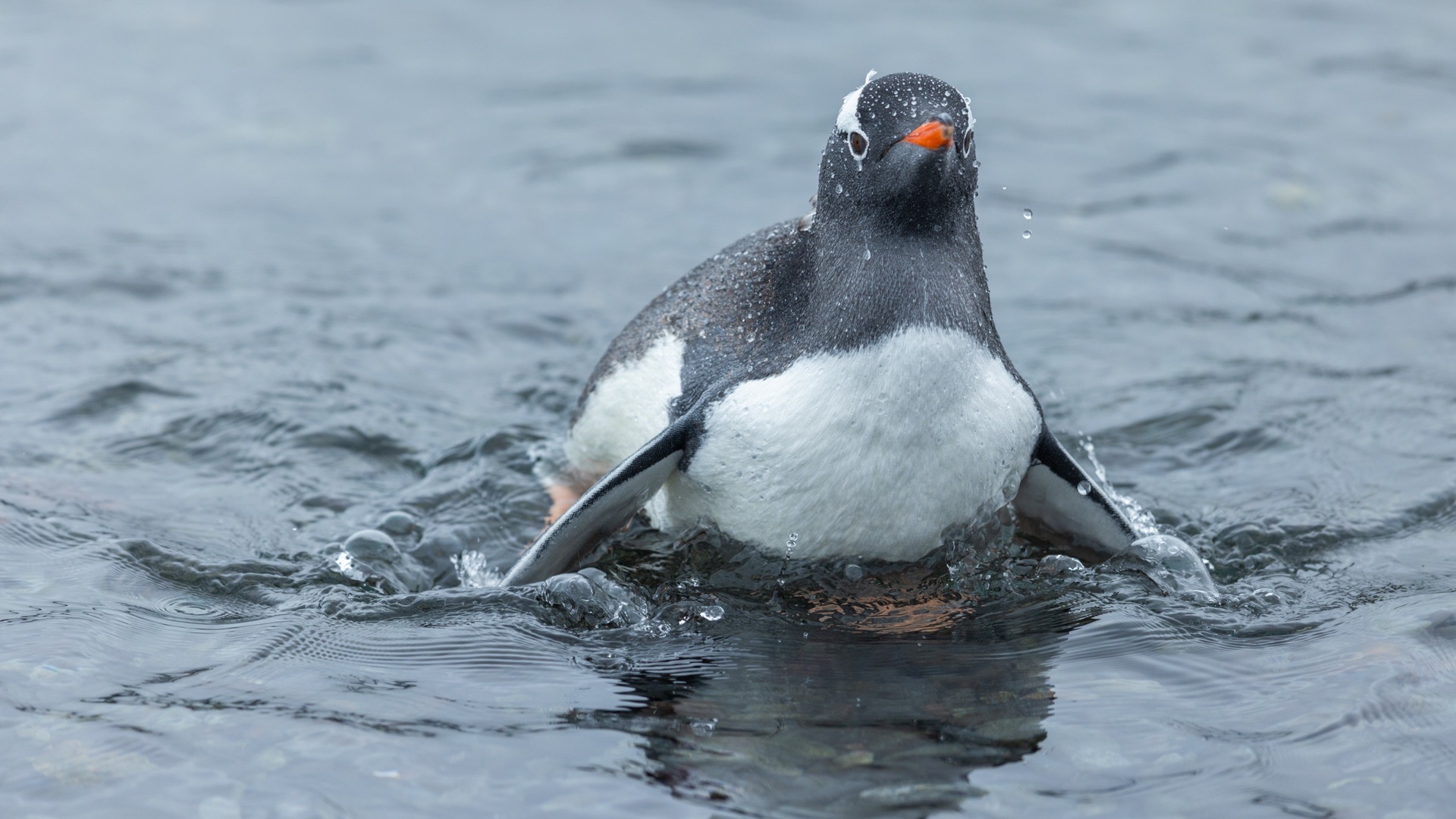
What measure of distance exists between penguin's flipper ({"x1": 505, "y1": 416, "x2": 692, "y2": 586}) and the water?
14cm

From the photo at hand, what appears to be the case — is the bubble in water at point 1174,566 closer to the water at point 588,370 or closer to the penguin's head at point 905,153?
the water at point 588,370

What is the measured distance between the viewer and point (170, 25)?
11.4 m

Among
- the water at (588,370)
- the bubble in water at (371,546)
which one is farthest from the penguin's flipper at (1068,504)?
the bubble in water at (371,546)

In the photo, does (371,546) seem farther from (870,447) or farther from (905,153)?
(905,153)

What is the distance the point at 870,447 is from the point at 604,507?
850 millimetres

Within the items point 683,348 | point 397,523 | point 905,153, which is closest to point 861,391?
point 905,153

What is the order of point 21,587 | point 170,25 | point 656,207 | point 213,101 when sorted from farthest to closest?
point 170,25 < point 213,101 < point 656,207 < point 21,587

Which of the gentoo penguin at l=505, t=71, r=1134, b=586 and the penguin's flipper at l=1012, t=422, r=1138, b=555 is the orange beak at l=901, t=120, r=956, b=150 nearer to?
the gentoo penguin at l=505, t=71, r=1134, b=586

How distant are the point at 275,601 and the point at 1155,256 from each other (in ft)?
17.7

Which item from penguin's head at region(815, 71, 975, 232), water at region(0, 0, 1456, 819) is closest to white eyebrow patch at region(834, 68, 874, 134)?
penguin's head at region(815, 71, 975, 232)

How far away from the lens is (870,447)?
406 cm

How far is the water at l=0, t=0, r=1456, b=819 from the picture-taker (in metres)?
3.57

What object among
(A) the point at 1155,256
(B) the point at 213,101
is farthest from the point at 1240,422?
(B) the point at 213,101

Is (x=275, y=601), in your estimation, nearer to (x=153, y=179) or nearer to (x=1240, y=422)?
(x=1240, y=422)
